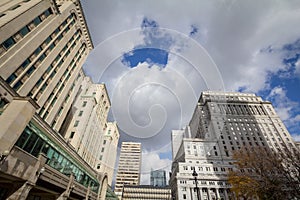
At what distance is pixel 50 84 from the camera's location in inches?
996

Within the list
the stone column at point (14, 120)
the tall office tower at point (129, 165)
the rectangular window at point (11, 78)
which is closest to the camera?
the stone column at point (14, 120)

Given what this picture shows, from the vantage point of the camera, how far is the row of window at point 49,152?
1163 cm

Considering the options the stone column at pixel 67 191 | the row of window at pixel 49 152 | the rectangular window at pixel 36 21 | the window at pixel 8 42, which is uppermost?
the rectangular window at pixel 36 21

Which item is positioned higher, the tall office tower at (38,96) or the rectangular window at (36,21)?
the rectangular window at (36,21)

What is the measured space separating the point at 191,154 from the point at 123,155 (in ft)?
313

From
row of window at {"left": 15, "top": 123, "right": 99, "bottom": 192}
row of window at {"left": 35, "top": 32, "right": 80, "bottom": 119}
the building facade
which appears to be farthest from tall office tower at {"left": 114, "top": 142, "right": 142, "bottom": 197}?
row of window at {"left": 35, "top": 32, "right": 80, "bottom": 119}

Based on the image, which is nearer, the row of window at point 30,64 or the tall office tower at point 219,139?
the row of window at point 30,64

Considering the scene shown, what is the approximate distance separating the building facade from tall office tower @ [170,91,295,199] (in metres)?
9.72

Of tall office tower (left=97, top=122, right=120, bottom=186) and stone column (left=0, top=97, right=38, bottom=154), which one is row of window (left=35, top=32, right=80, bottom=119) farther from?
tall office tower (left=97, top=122, right=120, bottom=186)

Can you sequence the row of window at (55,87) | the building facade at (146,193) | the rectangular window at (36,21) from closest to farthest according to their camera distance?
the rectangular window at (36,21) → the row of window at (55,87) → the building facade at (146,193)

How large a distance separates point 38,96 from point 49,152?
11.9 meters

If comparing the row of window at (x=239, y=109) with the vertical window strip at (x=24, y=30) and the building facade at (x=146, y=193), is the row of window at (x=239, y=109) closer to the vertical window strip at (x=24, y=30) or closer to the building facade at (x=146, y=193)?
the building facade at (x=146, y=193)

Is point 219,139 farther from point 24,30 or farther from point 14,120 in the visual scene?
point 24,30

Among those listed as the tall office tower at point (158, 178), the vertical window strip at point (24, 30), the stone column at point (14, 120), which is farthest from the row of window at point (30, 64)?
the tall office tower at point (158, 178)
